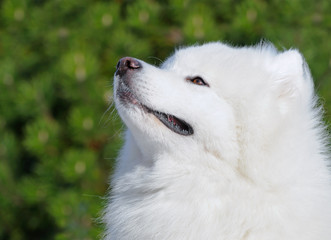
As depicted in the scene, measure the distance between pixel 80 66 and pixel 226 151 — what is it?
10.1ft

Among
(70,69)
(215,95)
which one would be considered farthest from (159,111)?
(70,69)

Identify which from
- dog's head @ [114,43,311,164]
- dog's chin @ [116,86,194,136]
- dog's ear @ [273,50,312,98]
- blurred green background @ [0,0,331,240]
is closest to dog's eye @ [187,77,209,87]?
dog's head @ [114,43,311,164]

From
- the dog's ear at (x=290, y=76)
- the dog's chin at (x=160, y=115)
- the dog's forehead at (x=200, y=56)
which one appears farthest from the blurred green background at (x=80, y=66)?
the dog's chin at (x=160, y=115)

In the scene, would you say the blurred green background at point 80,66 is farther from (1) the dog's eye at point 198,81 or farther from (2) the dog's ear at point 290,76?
(1) the dog's eye at point 198,81

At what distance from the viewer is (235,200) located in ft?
9.48

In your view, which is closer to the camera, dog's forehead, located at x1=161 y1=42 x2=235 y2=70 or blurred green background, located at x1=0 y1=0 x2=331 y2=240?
dog's forehead, located at x1=161 y1=42 x2=235 y2=70

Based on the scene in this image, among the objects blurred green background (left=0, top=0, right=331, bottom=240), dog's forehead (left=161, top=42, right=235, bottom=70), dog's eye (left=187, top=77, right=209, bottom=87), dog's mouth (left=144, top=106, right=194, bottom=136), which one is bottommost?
blurred green background (left=0, top=0, right=331, bottom=240)

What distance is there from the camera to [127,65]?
10.3ft

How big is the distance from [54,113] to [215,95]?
3810 mm

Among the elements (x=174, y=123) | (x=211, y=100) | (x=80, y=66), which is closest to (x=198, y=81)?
(x=211, y=100)

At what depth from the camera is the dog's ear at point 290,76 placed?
3.02m

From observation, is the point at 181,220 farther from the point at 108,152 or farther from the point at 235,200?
the point at 108,152

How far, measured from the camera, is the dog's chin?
300 cm

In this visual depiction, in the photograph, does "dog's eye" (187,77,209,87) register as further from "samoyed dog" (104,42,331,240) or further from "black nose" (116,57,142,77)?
"black nose" (116,57,142,77)
